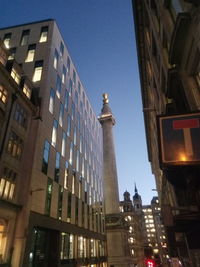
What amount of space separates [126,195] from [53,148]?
99.4 metres

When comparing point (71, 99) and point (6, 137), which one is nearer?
point (6, 137)

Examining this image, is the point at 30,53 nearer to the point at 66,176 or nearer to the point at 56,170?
the point at 56,170

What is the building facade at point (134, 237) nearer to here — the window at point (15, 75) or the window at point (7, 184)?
the window at point (7, 184)

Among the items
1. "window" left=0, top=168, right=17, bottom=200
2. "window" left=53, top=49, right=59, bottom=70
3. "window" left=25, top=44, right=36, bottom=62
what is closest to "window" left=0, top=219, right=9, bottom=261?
"window" left=0, top=168, right=17, bottom=200

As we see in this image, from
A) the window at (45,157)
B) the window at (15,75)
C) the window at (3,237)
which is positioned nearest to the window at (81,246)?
the window at (45,157)

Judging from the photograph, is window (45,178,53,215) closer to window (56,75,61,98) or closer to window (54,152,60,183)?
window (54,152,60,183)

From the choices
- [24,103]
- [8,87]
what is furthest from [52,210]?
[8,87]

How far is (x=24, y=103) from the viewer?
25938 mm

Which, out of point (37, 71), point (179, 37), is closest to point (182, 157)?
point (179, 37)

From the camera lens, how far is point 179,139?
5.17 meters

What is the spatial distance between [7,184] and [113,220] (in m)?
31.6

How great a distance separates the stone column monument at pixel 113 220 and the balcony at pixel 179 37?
41.7m

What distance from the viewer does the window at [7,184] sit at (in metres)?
20.1

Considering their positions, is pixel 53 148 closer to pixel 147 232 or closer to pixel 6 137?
pixel 6 137
